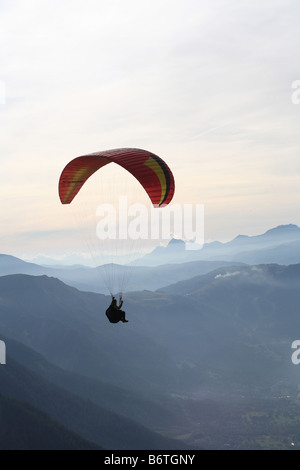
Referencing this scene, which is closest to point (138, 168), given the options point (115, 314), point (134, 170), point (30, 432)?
point (134, 170)

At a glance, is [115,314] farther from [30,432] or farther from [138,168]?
[30,432]

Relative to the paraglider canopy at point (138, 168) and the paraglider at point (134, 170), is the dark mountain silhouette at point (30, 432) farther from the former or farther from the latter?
the paraglider canopy at point (138, 168)

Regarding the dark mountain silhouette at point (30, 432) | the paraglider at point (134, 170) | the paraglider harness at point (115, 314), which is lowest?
the dark mountain silhouette at point (30, 432)

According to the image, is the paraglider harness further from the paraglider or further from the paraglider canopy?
the paraglider canopy

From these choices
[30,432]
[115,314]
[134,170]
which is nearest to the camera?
[115,314]

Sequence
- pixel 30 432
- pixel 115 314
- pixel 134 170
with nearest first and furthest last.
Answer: pixel 115 314
pixel 134 170
pixel 30 432

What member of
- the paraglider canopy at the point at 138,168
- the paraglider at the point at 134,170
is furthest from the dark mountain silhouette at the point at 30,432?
the paraglider canopy at the point at 138,168

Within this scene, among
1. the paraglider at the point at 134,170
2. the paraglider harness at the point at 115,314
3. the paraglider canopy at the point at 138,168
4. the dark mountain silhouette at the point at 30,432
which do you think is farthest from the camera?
the dark mountain silhouette at the point at 30,432

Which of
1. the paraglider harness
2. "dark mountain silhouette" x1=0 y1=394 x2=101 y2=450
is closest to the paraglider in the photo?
the paraglider harness

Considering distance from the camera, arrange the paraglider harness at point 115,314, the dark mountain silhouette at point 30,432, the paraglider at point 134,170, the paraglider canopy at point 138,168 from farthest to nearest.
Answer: the dark mountain silhouette at point 30,432 < the paraglider canopy at point 138,168 < the paraglider at point 134,170 < the paraglider harness at point 115,314
